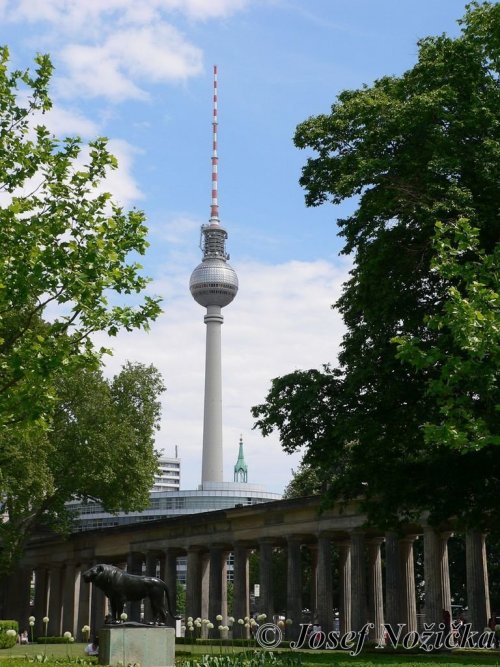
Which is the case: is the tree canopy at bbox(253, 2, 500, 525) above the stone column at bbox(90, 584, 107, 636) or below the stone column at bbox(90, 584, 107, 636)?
above

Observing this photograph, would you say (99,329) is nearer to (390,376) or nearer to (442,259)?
(442,259)

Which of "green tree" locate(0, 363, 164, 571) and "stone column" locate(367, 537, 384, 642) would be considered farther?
"green tree" locate(0, 363, 164, 571)

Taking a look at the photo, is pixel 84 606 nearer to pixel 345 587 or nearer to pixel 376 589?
pixel 345 587

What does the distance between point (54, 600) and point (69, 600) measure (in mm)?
5874

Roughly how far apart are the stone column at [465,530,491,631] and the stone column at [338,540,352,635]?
1471cm

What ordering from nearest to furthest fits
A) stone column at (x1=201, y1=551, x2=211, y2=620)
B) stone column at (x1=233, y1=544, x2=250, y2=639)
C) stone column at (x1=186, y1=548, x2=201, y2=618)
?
stone column at (x1=233, y1=544, x2=250, y2=639)
stone column at (x1=186, y1=548, x2=201, y2=618)
stone column at (x1=201, y1=551, x2=211, y2=620)

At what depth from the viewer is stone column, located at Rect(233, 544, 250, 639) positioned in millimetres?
64938

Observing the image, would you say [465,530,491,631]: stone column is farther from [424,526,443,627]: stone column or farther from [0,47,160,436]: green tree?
[0,47,160,436]: green tree

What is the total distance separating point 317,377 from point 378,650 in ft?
40.1

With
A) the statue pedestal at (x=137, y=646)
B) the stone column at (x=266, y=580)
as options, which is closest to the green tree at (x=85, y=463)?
the stone column at (x=266, y=580)

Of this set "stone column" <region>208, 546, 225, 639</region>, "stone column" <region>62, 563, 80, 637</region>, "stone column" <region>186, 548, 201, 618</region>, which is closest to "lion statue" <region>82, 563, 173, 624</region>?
"stone column" <region>208, 546, 225, 639</region>

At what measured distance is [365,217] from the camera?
1430 inches

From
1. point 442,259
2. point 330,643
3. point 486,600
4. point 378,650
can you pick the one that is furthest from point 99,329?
point 486,600

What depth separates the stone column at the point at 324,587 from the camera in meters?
58.3
